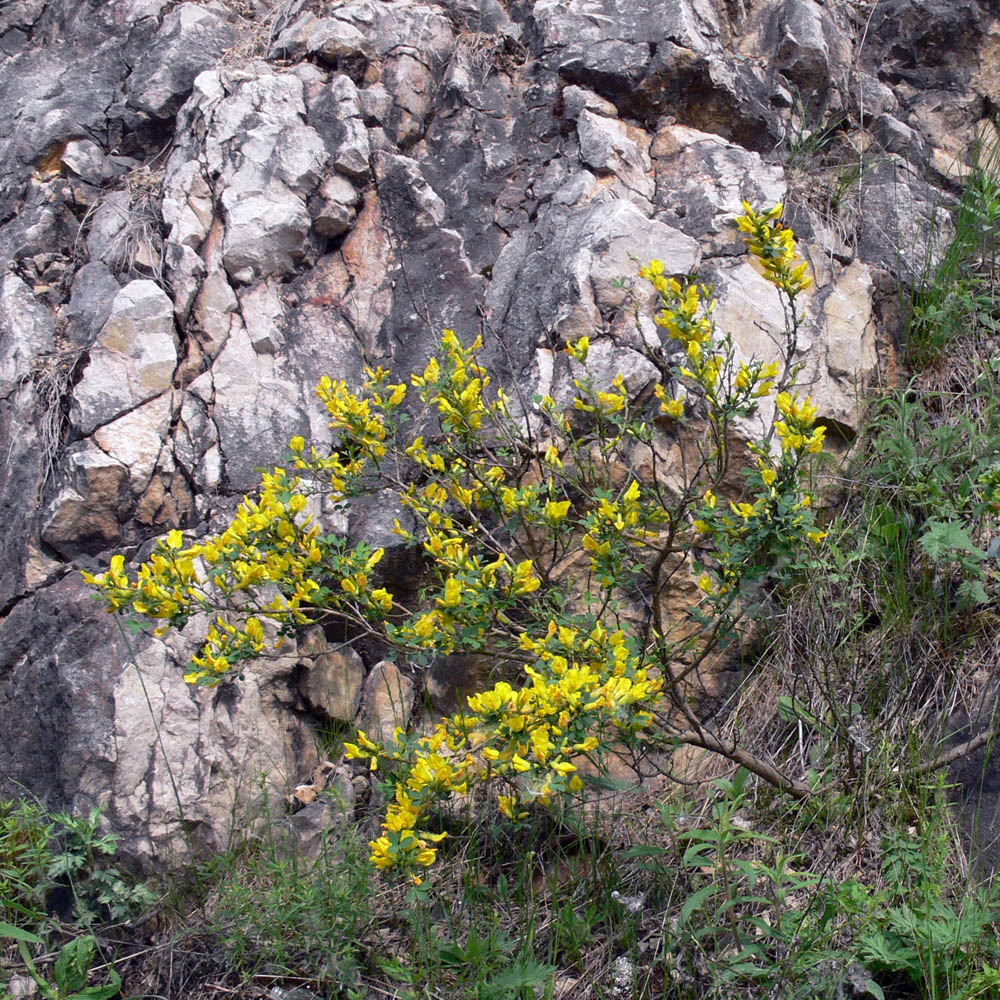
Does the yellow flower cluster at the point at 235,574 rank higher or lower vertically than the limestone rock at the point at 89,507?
higher

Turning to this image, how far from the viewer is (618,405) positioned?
7.06 ft

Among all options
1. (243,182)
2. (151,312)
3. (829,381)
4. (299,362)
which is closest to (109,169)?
(243,182)

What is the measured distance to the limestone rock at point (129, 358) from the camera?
297 cm

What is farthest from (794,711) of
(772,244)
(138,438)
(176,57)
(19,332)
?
(176,57)

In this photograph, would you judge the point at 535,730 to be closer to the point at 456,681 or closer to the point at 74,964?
the point at 456,681

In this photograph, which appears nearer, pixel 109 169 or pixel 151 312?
pixel 151 312

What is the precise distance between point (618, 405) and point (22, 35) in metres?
4.29

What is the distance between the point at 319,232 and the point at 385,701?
6.28ft

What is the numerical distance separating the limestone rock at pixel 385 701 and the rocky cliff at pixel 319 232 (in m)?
0.02

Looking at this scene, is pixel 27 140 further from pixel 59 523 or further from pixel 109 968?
pixel 109 968

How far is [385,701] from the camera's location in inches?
109

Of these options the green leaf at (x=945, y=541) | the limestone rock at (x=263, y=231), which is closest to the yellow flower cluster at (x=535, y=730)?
the green leaf at (x=945, y=541)

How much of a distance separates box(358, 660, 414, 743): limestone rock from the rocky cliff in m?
0.02

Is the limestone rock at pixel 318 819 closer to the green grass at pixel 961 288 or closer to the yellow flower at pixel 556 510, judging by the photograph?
the yellow flower at pixel 556 510
